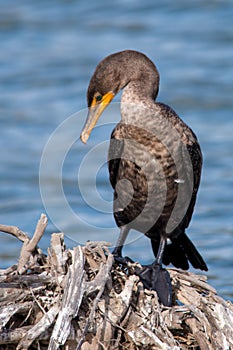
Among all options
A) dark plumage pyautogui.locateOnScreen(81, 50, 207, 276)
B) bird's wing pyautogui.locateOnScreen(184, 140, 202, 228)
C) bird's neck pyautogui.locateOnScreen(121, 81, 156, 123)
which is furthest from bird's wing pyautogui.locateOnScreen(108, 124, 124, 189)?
bird's wing pyautogui.locateOnScreen(184, 140, 202, 228)

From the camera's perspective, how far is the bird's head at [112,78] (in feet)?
19.6

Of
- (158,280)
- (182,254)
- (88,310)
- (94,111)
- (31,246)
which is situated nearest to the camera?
(88,310)

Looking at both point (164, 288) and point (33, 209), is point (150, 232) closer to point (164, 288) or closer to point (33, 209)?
point (164, 288)

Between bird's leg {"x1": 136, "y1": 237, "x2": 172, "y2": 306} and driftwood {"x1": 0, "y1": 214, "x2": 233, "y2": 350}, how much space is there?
0.80 feet

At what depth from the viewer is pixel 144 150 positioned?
6.11 metres

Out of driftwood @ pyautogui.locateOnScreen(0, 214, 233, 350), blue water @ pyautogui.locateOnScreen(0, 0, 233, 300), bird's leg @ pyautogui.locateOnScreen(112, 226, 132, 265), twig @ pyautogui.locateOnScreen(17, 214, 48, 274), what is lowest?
driftwood @ pyautogui.locateOnScreen(0, 214, 233, 350)

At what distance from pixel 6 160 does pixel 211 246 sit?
3.28 m

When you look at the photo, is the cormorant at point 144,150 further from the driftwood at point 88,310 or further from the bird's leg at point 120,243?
the driftwood at point 88,310

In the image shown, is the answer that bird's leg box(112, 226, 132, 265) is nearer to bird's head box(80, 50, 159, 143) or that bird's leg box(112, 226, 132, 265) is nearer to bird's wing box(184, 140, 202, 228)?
bird's wing box(184, 140, 202, 228)

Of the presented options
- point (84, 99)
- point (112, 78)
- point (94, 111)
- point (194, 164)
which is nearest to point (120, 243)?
point (194, 164)

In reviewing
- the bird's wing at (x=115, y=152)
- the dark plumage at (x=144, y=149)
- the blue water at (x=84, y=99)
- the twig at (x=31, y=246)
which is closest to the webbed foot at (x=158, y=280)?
the dark plumage at (x=144, y=149)

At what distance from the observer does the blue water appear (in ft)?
30.1

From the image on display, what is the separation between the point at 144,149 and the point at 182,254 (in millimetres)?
1050

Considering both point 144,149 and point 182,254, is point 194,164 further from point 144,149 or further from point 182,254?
point 182,254
